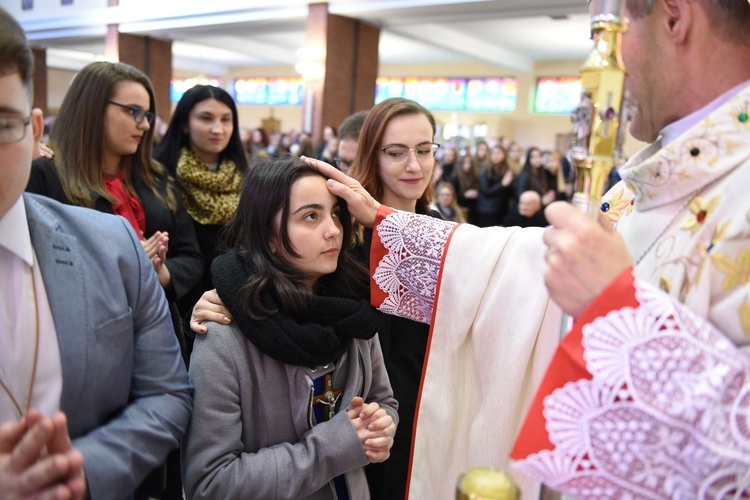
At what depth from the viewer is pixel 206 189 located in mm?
3008

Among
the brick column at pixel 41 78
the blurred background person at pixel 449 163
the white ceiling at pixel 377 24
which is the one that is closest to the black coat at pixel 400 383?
the white ceiling at pixel 377 24

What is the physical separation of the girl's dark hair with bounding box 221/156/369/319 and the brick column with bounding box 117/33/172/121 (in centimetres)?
1183

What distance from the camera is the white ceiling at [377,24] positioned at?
9.02 metres

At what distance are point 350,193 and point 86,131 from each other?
1.30 m

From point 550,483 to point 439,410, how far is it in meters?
0.57

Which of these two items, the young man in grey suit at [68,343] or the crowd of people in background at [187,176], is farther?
the crowd of people in background at [187,176]

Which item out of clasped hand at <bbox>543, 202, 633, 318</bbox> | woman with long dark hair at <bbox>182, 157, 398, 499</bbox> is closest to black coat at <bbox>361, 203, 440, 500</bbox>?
woman with long dark hair at <bbox>182, 157, 398, 499</bbox>

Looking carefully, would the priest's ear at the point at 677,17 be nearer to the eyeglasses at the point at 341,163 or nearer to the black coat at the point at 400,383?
the black coat at the point at 400,383

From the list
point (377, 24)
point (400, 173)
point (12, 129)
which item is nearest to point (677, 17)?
point (12, 129)

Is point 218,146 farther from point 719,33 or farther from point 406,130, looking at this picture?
point 719,33

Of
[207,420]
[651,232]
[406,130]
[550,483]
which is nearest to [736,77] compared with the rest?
[651,232]

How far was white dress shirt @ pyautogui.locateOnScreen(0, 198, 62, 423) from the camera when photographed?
1018 mm

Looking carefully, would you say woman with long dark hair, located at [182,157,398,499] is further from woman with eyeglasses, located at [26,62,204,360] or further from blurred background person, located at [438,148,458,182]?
blurred background person, located at [438,148,458,182]

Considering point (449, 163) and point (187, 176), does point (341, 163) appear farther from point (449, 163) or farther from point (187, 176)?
point (449, 163)
